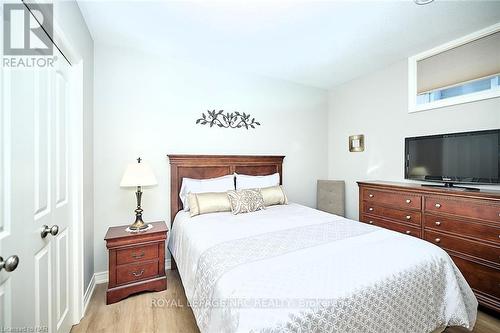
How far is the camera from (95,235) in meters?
2.49

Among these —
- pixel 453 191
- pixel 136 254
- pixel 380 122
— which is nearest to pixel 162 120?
pixel 136 254

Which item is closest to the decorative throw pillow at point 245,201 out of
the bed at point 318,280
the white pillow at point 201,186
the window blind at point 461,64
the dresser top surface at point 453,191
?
the white pillow at point 201,186

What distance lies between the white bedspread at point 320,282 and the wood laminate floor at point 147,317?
1.31 ft

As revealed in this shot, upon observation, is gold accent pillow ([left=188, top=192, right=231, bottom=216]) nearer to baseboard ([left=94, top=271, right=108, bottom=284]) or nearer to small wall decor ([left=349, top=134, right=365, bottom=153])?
baseboard ([left=94, top=271, right=108, bottom=284])

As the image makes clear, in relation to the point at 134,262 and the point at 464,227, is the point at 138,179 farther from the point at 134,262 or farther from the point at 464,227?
the point at 464,227

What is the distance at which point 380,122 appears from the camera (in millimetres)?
3289

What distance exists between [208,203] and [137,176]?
2.58 ft

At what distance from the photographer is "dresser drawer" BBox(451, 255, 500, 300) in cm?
189

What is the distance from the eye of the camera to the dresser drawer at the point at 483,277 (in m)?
1.89

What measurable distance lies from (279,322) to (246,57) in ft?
9.21

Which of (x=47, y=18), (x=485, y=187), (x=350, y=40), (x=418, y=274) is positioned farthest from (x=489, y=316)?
(x=47, y=18)

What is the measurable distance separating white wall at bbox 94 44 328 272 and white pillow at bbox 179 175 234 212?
226 millimetres

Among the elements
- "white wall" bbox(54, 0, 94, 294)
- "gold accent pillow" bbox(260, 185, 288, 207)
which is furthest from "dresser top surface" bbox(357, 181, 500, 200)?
"white wall" bbox(54, 0, 94, 294)

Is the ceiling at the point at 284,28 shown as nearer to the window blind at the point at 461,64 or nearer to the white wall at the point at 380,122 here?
the window blind at the point at 461,64
